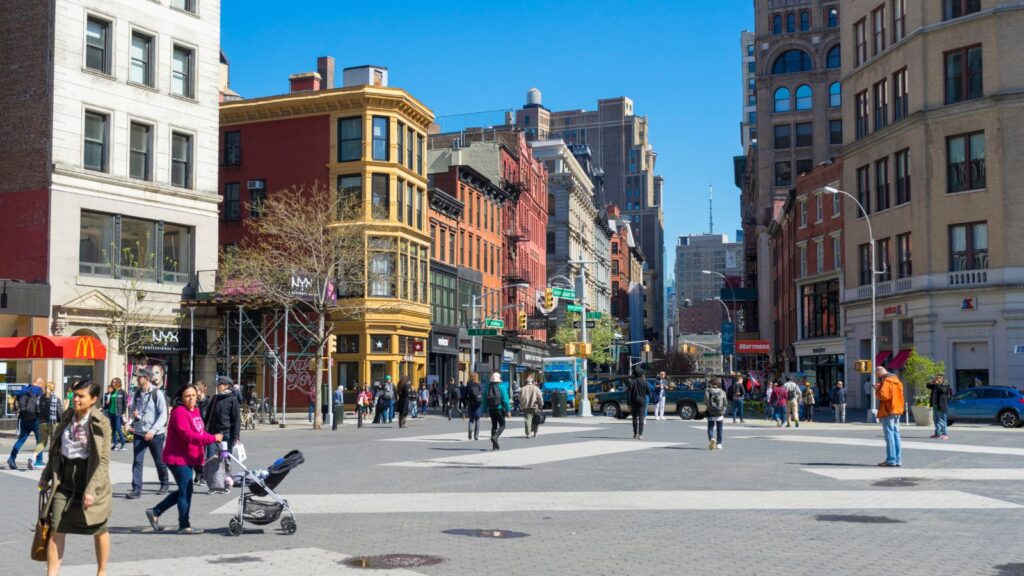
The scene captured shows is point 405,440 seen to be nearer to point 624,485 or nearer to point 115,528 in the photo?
point 624,485

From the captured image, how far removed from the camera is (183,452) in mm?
12172

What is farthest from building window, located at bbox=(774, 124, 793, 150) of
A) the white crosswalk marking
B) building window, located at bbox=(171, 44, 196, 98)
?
the white crosswalk marking

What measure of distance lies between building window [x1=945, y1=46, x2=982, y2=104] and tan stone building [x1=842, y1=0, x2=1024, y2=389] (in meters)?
0.05

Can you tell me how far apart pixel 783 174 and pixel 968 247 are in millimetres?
56828

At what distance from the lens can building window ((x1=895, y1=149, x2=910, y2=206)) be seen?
49.2 metres

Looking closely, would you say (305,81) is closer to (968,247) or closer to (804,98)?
(968,247)

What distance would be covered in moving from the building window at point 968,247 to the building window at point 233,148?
37879 mm

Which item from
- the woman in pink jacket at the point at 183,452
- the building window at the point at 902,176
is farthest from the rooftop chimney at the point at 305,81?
→ the woman in pink jacket at the point at 183,452

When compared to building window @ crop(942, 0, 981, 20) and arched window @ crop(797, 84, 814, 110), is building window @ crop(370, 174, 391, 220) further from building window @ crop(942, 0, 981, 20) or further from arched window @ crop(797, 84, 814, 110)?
arched window @ crop(797, 84, 814, 110)

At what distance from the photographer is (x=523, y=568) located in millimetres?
9750

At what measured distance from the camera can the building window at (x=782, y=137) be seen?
10012 cm

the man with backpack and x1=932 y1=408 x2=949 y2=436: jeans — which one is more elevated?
the man with backpack

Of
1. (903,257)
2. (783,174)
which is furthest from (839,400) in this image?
(783,174)

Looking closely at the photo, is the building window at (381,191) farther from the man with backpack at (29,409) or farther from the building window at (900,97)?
the man with backpack at (29,409)
